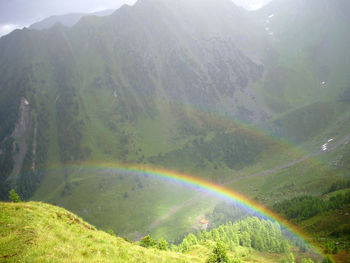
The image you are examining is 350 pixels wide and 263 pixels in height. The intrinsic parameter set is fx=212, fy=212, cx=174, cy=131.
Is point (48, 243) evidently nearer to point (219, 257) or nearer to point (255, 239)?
point (219, 257)

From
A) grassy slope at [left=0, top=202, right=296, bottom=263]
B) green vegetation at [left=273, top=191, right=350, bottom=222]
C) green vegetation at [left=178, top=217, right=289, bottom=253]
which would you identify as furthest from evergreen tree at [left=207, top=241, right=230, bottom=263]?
green vegetation at [left=273, top=191, right=350, bottom=222]

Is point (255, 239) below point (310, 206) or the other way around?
below

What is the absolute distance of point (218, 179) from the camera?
173 metres

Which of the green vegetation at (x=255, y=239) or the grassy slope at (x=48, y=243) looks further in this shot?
the green vegetation at (x=255, y=239)

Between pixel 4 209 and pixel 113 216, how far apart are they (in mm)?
129301

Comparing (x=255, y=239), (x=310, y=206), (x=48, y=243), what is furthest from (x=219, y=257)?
(x=310, y=206)

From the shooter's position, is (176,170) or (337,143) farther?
(176,170)

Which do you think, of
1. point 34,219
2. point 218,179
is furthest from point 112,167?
point 34,219

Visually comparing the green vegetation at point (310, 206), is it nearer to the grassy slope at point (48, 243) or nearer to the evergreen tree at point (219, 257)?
the evergreen tree at point (219, 257)

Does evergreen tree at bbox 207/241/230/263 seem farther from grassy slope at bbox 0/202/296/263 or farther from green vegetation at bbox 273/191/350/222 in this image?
green vegetation at bbox 273/191/350/222

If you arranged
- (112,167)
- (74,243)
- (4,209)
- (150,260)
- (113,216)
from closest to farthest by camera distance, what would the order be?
(74,243), (150,260), (4,209), (113,216), (112,167)

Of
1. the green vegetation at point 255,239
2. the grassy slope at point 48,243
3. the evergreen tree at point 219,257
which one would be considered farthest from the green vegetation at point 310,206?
the grassy slope at point 48,243

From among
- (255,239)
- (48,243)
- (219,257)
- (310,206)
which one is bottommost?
(255,239)

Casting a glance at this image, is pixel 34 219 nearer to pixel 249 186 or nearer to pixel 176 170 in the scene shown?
pixel 249 186
